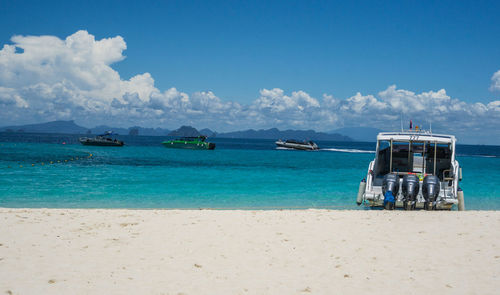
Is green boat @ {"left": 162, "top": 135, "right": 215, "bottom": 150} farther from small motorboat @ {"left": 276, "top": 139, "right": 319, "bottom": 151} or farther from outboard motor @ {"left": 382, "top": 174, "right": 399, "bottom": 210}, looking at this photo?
outboard motor @ {"left": 382, "top": 174, "right": 399, "bottom": 210}

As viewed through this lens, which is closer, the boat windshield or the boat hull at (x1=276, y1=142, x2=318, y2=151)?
the boat windshield

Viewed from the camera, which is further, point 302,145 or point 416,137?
point 302,145

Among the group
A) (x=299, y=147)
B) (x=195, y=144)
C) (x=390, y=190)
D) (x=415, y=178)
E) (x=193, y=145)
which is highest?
(x=415, y=178)

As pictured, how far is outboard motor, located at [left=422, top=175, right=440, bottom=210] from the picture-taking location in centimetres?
1391

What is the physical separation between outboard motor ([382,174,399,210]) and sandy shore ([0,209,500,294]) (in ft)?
5.72

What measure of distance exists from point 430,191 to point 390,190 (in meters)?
1.30

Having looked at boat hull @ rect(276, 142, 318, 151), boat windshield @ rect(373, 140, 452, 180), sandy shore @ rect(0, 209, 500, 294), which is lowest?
boat hull @ rect(276, 142, 318, 151)

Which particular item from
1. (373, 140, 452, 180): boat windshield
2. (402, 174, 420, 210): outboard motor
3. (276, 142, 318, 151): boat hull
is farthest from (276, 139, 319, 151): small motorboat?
(402, 174, 420, 210): outboard motor

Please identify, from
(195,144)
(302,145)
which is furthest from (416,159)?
(302,145)

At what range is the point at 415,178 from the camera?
14.3 m

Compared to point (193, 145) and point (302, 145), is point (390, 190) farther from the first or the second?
point (302, 145)

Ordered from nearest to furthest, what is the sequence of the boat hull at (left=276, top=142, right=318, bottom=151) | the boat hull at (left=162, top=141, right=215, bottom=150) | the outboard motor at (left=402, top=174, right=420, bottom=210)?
the outboard motor at (left=402, top=174, right=420, bottom=210), the boat hull at (left=162, top=141, right=215, bottom=150), the boat hull at (left=276, top=142, right=318, bottom=151)

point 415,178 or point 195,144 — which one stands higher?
point 415,178

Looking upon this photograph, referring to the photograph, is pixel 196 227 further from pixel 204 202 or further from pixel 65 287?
pixel 204 202
